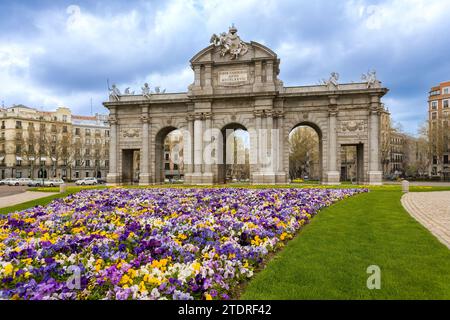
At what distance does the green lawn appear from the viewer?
606cm

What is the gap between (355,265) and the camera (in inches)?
296

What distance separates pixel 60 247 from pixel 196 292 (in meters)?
4.33

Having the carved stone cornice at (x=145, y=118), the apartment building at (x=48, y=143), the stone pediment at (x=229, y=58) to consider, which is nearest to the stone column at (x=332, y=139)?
the stone pediment at (x=229, y=58)

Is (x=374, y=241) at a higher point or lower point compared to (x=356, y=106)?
lower

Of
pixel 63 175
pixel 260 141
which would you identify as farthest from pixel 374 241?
pixel 63 175

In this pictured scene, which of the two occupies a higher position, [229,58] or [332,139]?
[229,58]

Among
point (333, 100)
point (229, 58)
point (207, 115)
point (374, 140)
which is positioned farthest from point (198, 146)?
point (374, 140)

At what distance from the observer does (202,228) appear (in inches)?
402

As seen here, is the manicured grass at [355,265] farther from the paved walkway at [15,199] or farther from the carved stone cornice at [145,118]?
the carved stone cornice at [145,118]

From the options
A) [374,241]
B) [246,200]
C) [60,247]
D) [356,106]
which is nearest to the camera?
[60,247]

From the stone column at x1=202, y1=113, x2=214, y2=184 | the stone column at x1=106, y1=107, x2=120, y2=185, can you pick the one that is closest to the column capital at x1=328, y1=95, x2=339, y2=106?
the stone column at x1=202, y1=113, x2=214, y2=184

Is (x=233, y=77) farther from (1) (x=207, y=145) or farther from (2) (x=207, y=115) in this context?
(1) (x=207, y=145)

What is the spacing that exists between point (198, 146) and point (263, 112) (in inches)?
359
